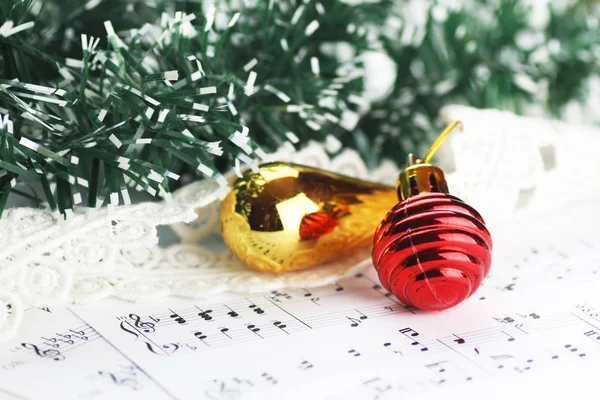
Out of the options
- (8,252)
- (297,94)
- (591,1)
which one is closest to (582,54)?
(591,1)

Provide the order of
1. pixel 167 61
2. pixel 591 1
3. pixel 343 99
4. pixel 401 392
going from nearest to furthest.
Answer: pixel 401 392 < pixel 167 61 < pixel 343 99 < pixel 591 1

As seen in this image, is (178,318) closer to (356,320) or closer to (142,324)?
(142,324)

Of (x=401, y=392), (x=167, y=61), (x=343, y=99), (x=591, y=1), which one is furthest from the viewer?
(x=591, y=1)

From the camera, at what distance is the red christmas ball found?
18.0 inches

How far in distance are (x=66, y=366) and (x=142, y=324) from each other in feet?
0.22

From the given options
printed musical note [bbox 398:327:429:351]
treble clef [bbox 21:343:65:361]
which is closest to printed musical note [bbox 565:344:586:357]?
printed musical note [bbox 398:327:429:351]

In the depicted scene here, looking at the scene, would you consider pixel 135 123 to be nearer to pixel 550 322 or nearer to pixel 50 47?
pixel 50 47

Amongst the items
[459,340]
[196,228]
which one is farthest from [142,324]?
[459,340]

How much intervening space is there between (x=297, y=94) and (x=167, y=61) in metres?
0.12

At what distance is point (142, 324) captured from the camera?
481 mm

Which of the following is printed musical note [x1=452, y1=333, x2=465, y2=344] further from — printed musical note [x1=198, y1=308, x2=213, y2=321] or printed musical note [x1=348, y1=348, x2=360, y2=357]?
printed musical note [x1=198, y1=308, x2=213, y2=321]

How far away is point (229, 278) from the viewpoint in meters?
0.54

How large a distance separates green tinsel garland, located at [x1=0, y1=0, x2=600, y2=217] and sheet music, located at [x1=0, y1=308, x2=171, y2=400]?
Answer: 0.09 meters

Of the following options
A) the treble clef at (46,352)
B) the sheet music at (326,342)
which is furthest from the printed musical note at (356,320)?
the treble clef at (46,352)
